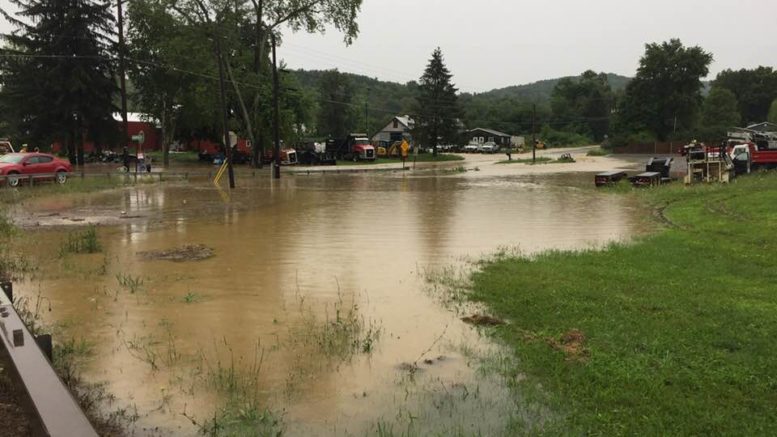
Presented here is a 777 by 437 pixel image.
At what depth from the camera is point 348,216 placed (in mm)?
19625

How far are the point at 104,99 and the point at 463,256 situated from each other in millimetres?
43897

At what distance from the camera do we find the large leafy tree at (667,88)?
318 ft

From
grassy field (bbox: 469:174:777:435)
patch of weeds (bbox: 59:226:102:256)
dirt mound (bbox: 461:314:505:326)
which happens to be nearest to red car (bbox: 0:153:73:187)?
patch of weeds (bbox: 59:226:102:256)

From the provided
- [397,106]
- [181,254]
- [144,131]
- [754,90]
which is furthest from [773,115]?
[181,254]

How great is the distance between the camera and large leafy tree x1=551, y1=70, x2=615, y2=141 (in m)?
155

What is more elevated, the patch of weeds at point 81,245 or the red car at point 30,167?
the red car at point 30,167

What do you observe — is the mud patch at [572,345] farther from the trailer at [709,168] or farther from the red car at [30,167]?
the red car at [30,167]

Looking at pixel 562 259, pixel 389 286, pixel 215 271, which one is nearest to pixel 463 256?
pixel 562 259

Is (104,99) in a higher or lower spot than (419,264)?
higher

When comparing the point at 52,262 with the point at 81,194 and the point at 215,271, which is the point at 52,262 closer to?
the point at 215,271

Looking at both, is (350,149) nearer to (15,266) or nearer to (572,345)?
(15,266)

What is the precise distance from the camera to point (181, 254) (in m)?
12.5

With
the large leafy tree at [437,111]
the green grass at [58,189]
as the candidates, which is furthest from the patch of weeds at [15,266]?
the large leafy tree at [437,111]

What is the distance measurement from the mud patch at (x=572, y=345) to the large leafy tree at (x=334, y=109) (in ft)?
346
